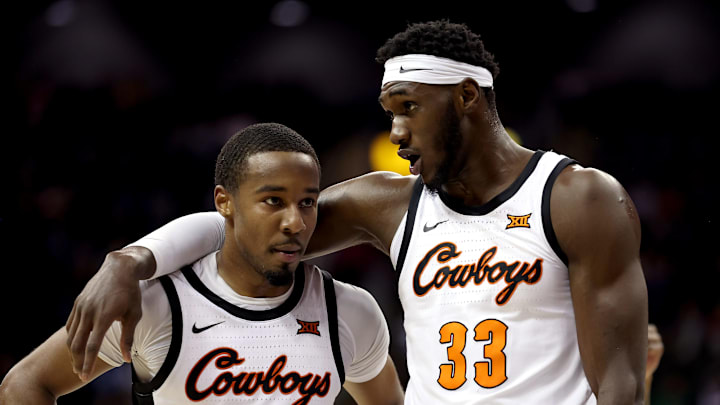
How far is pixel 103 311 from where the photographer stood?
242 cm

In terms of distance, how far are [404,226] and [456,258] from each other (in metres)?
0.24

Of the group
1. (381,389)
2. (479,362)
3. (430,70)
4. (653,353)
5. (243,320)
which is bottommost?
(653,353)

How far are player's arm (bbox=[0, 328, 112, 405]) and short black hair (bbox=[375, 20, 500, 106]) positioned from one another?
56.2 inches

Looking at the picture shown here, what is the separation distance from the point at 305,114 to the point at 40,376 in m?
5.40

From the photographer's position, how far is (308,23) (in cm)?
833

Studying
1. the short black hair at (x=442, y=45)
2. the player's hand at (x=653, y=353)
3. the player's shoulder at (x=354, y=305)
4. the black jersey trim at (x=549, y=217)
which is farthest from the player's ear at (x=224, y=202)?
the player's hand at (x=653, y=353)

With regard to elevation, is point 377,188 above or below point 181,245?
above

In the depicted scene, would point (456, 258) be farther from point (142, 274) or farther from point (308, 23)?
point (308, 23)

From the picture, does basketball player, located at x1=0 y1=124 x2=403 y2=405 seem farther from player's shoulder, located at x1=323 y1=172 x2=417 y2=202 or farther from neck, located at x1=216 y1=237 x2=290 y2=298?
player's shoulder, located at x1=323 y1=172 x2=417 y2=202

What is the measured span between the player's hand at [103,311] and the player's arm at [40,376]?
0.16m

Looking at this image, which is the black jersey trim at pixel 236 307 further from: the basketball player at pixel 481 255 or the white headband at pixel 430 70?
the white headband at pixel 430 70

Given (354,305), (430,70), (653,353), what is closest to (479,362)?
(354,305)

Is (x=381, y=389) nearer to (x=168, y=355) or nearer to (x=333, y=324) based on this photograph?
(x=333, y=324)

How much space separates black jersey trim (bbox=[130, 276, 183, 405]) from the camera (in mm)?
2682
